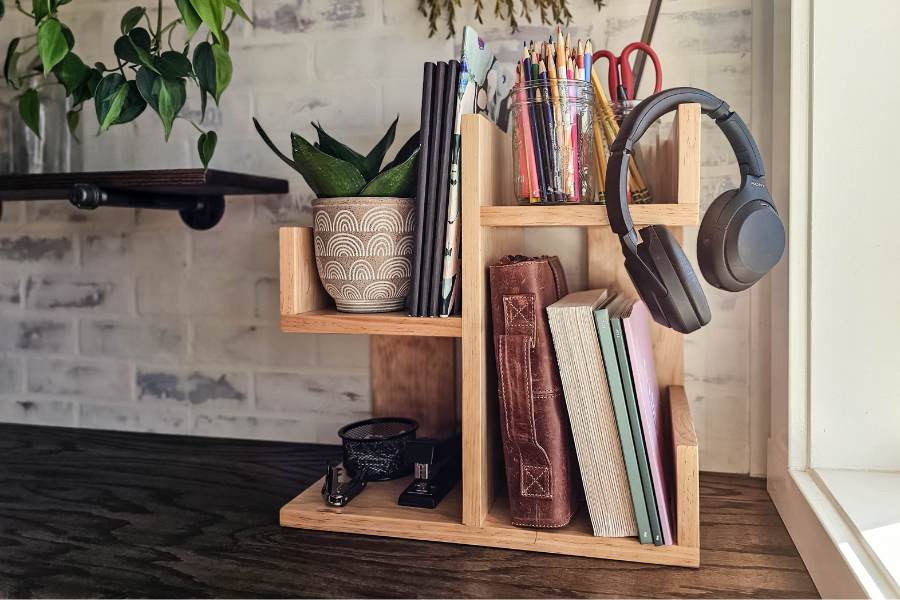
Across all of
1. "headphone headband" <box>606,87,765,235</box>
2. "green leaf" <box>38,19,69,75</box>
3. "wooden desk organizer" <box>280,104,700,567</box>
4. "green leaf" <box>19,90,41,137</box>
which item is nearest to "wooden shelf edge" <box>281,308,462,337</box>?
"wooden desk organizer" <box>280,104,700,567</box>

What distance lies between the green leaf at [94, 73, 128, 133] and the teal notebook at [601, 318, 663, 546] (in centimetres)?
71

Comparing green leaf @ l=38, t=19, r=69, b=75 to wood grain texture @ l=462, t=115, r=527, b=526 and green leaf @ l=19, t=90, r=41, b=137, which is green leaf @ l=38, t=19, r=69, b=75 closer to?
green leaf @ l=19, t=90, r=41, b=137

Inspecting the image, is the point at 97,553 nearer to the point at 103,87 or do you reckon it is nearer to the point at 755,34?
the point at 103,87

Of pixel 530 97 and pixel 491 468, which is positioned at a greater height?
pixel 530 97

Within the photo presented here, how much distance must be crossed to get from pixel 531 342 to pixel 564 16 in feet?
1.86

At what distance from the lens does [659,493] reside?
0.76m

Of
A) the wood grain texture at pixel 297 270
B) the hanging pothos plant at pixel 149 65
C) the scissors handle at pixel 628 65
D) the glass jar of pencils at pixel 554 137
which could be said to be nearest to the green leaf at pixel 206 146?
the hanging pothos plant at pixel 149 65

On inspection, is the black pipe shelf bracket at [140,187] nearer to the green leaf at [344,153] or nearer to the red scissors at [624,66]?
the green leaf at [344,153]

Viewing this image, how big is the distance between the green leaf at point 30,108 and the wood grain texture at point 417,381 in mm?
661

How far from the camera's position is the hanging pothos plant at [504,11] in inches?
41.9

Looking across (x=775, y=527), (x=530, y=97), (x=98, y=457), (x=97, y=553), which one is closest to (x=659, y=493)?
(x=775, y=527)

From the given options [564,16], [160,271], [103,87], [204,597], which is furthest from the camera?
[160,271]

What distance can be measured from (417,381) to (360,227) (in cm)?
37

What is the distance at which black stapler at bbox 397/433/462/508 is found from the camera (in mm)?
884
